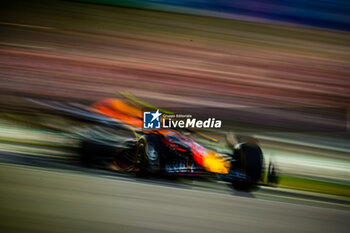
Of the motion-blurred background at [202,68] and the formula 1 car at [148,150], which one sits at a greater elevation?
the motion-blurred background at [202,68]

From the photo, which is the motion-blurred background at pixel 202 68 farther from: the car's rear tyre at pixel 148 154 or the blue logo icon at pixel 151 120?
the car's rear tyre at pixel 148 154

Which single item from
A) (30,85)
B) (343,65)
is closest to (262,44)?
(343,65)

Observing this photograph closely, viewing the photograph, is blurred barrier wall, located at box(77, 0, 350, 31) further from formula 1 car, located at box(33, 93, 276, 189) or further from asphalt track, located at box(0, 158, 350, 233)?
asphalt track, located at box(0, 158, 350, 233)

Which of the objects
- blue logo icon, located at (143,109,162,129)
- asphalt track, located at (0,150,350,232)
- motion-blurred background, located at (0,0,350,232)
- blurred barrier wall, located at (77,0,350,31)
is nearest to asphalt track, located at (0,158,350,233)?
asphalt track, located at (0,150,350,232)

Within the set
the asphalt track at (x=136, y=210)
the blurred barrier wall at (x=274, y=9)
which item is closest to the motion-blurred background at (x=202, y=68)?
the blurred barrier wall at (x=274, y=9)

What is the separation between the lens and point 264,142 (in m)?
1.33

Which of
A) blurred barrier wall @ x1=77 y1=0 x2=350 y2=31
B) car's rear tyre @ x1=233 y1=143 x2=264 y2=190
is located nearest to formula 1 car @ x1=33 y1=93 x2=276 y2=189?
car's rear tyre @ x1=233 y1=143 x2=264 y2=190

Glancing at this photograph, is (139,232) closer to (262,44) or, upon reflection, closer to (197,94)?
(197,94)

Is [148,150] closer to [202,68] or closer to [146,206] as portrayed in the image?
[146,206]

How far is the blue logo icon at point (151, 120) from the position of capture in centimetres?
136

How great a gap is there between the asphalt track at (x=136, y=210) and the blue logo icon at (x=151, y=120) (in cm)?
26

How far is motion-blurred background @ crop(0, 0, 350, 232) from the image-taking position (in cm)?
133

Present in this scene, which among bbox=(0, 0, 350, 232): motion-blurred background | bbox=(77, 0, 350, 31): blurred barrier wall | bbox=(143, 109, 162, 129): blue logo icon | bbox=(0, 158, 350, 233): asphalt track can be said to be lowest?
bbox=(0, 158, 350, 233): asphalt track

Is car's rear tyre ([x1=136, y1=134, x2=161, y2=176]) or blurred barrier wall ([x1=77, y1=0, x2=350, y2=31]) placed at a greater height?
blurred barrier wall ([x1=77, y1=0, x2=350, y2=31])
